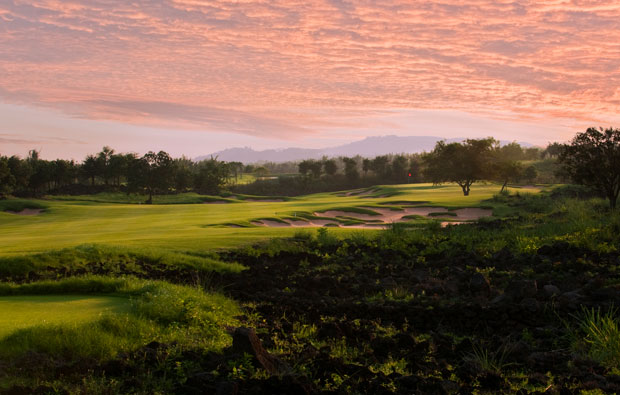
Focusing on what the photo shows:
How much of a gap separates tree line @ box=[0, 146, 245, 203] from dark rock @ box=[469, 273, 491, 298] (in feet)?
213

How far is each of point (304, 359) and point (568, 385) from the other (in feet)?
13.0

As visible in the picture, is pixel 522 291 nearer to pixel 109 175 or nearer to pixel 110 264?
pixel 110 264

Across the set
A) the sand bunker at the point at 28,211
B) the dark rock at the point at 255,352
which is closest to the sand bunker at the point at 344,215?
the sand bunker at the point at 28,211

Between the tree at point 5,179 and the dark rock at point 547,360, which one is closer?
the dark rock at point 547,360

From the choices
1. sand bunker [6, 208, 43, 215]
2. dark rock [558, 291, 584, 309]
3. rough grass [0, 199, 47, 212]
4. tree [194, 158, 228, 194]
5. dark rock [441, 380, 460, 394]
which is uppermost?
tree [194, 158, 228, 194]

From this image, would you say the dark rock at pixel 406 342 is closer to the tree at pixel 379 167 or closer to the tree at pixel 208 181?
the tree at pixel 208 181

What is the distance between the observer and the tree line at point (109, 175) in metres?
72.2

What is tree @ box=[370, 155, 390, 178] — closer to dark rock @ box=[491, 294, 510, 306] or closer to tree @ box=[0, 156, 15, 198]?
tree @ box=[0, 156, 15, 198]

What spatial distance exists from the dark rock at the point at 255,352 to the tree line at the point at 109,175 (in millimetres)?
67132

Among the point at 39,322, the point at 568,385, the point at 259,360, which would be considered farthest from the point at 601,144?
the point at 39,322

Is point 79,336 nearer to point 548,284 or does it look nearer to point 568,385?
point 568,385

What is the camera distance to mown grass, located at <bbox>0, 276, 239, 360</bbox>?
7.19 m

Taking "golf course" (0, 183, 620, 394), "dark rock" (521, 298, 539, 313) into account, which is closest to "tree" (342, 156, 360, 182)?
"golf course" (0, 183, 620, 394)

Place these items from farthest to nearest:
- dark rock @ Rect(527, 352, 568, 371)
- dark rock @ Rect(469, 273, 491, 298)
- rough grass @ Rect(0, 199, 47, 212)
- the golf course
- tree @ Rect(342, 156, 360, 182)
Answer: tree @ Rect(342, 156, 360, 182) < rough grass @ Rect(0, 199, 47, 212) < dark rock @ Rect(469, 273, 491, 298) < dark rock @ Rect(527, 352, 568, 371) < the golf course
